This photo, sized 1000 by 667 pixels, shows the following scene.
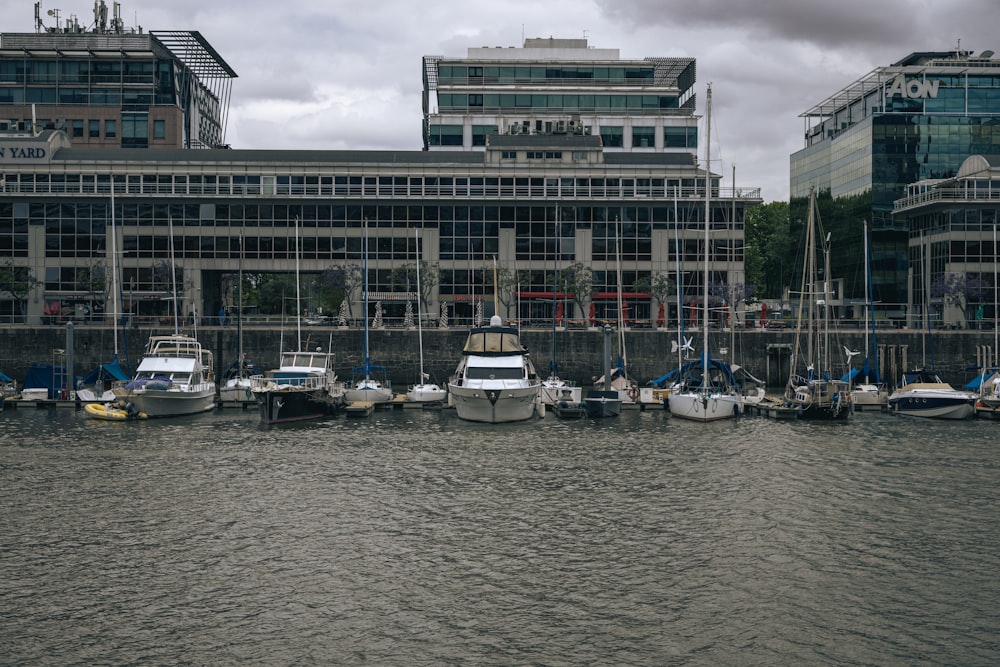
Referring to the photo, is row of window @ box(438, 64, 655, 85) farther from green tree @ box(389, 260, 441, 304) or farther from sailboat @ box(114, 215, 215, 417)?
sailboat @ box(114, 215, 215, 417)

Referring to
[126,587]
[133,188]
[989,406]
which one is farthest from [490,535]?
[133,188]

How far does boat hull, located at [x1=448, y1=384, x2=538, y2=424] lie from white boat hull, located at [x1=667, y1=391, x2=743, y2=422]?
989 cm

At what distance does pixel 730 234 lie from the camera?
118500 millimetres

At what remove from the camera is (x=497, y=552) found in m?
34.1

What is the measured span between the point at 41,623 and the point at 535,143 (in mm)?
107615

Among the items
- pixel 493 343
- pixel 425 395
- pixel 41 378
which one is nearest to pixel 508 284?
pixel 425 395

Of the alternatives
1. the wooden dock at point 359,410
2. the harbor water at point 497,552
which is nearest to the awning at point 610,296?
the wooden dock at point 359,410

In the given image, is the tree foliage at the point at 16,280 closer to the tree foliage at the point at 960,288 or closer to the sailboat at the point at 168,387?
the sailboat at the point at 168,387

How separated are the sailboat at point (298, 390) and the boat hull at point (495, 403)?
968 centimetres

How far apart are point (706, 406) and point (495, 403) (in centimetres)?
1376

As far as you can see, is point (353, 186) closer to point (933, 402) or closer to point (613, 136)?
point (613, 136)

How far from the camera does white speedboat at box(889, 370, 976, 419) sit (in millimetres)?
69250

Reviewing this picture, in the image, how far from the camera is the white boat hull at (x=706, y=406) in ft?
218

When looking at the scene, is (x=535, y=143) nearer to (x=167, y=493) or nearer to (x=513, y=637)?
(x=167, y=493)
